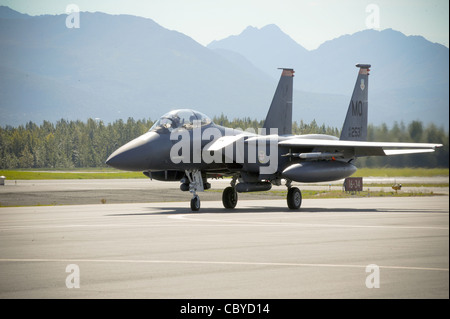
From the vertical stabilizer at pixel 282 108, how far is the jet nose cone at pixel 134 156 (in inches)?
373

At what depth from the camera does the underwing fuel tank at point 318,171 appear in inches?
1023

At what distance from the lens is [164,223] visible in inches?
785

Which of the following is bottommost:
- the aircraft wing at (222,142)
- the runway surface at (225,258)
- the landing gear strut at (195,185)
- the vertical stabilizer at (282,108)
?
the runway surface at (225,258)

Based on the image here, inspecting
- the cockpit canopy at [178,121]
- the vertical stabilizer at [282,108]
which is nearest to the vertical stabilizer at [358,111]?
the vertical stabilizer at [282,108]

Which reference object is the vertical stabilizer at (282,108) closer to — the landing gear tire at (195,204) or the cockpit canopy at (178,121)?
the cockpit canopy at (178,121)

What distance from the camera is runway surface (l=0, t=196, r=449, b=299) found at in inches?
342

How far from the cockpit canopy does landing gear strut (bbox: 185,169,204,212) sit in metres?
1.91

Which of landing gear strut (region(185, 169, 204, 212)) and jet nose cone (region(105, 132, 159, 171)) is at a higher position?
jet nose cone (region(105, 132, 159, 171))

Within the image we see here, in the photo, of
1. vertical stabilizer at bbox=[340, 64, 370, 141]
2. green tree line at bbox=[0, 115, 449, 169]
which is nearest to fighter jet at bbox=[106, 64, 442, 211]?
vertical stabilizer at bbox=[340, 64, 370, 141]

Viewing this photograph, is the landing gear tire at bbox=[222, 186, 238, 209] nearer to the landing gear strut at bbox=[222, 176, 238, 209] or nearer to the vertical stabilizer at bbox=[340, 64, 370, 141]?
the landing gear strut at bbox=[222, 176, 238, 209]

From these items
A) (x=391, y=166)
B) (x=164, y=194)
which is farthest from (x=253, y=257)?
(x=164, y=194)

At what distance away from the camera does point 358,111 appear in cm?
3070
